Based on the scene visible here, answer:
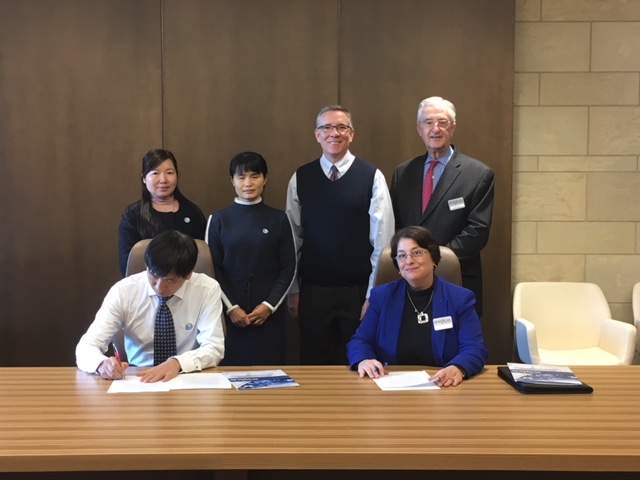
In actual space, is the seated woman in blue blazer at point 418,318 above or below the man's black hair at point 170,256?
below

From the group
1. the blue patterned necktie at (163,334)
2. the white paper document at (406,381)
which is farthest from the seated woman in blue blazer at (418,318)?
the blue patterned necktie at (163,334)

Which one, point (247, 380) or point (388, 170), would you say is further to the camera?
point (388, 170)

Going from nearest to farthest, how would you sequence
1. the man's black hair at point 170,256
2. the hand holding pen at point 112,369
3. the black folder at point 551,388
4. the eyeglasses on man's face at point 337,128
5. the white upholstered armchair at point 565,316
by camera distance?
the black folder at point 551,388
the hand holding pen at point 112,369
the man's black hair at point 170,256
the eyeglasses on man's face at point 337,128
the white upholstered armchair at point 565,316

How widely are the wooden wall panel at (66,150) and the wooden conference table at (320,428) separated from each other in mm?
2183

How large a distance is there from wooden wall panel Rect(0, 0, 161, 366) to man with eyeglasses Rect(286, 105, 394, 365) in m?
1.38

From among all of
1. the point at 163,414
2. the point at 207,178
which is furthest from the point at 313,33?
the point at 163,414

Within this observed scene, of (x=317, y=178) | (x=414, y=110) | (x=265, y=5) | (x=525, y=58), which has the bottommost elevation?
(x=317, y=178)

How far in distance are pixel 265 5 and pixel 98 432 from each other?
3.25 m

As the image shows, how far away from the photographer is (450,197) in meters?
3.59

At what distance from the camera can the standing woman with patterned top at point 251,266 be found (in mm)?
3494

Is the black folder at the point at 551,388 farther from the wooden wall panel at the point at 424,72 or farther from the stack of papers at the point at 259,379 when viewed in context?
the wooden wall panel at the point at 424,72

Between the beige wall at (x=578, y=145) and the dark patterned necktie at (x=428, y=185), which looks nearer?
the dark patterned necktie at (x=428, y=185)

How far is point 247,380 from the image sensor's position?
2.38 meters

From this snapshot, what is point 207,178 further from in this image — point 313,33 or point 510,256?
point 510,256
